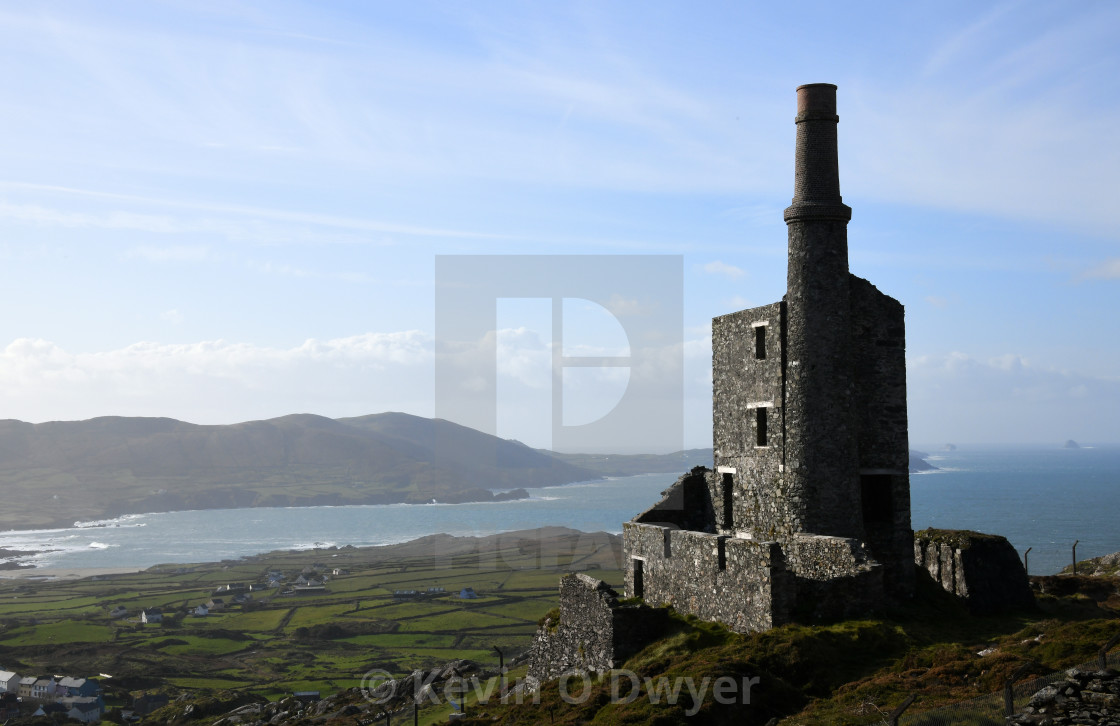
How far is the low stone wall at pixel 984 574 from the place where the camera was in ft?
84.9

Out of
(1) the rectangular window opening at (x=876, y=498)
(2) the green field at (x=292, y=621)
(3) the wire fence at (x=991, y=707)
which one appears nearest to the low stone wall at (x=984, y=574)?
(1) the rectangular window opening at (x=876, y=498)

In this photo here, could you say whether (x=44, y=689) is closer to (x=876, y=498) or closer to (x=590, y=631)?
(x=590, y=631)

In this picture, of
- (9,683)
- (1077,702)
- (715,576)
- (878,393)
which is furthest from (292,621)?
(1077,702)

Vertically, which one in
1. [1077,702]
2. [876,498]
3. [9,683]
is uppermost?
[876,498]

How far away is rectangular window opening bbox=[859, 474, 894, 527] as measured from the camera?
89.9ft

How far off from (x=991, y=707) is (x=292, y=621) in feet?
A: 378

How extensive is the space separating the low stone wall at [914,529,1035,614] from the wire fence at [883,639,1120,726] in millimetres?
10271

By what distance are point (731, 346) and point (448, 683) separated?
2683 cm

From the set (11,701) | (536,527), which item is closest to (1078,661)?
(11,701)

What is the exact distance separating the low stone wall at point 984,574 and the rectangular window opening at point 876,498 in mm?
1829

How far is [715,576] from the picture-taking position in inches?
992

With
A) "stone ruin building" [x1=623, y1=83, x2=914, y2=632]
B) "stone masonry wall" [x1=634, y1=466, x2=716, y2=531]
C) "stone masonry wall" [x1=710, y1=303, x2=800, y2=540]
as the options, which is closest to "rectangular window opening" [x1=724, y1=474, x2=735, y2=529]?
"stone masonry wall" [x1=710, y1=303, x2=800, y2=540]

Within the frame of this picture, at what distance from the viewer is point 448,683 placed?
4781 cm

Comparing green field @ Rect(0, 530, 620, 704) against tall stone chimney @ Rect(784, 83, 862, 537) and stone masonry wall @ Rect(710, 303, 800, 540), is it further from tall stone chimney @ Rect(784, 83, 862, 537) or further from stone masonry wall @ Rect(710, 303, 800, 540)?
tall stone chimney @ Rect(784, 83, 862, 537)
